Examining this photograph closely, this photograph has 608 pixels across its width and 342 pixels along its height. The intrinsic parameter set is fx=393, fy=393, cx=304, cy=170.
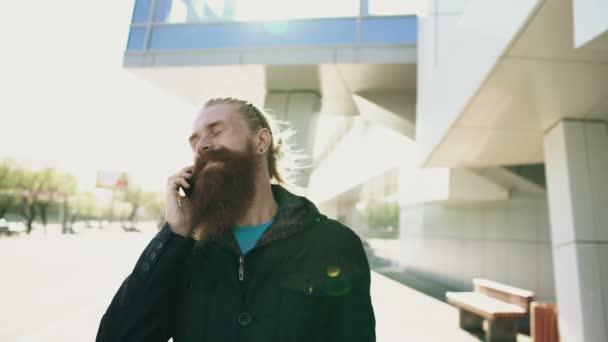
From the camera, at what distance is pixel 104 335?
168cm

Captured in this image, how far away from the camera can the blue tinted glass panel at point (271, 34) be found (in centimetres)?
1039

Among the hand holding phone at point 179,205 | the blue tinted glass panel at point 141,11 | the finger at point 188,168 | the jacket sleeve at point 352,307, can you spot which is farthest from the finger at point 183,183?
the blue tinted glass panel at point 141,11

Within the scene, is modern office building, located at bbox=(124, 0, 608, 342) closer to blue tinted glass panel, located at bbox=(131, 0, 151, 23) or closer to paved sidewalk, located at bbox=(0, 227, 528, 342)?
Result: blue tinted glass panel, located at bbox=(131, 0, 151, 23)

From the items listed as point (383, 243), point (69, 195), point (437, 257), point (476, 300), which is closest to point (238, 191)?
point (476, 300)

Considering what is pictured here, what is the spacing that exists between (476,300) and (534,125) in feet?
12.6

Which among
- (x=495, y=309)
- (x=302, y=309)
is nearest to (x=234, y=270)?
(x=302, y=309)

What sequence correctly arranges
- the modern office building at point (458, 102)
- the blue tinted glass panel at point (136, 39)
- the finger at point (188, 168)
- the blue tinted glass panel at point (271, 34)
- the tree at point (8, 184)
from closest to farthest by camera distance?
the finger at point (188, 168) → the modern office building at point (458, 102) → the blue tinted glass panel at point (271, 34) → the blue tinted glass panel at point (136, 39) → the tree at point (8, 184)

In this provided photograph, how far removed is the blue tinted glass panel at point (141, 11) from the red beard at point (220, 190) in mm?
11123

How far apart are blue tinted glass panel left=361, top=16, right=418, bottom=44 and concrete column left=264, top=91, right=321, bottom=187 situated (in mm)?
2558

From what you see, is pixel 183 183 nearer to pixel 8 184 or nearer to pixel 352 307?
pixel 352 307

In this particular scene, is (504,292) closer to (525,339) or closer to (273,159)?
(525,339)

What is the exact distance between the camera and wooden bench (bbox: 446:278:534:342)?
21.8 ft

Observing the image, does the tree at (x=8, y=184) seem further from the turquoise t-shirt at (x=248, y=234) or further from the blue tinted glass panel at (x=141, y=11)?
the turquoise t-shirt at (x=248, y=234)

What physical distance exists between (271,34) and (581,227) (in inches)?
328
